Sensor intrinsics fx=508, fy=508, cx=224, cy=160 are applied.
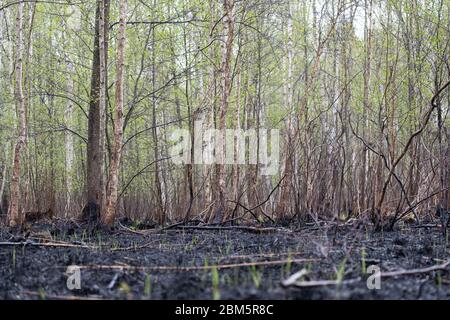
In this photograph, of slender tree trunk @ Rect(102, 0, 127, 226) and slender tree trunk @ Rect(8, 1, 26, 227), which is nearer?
slender tree trunk @ Rect(102, 0, 127, 226)

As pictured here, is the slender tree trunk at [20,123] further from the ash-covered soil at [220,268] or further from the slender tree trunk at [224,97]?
the slender tree trunk at [224,97]

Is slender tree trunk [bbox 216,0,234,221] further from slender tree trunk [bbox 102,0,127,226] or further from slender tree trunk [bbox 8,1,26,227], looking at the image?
slender tree trunk [bbox 8,1,26,227]

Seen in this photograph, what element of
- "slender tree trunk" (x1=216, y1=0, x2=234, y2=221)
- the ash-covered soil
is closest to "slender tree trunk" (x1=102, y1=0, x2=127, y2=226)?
the ash-covered soil

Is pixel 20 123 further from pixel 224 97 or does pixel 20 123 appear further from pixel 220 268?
pixel 220 268

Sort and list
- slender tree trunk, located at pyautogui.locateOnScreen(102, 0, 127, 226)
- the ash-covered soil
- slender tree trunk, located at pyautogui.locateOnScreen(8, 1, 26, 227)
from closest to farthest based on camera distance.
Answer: the ash-covered soil, slender tree trunk, located at pyautogui.locateOnScreen(102, 0, 127, 226), slender tree trunk, located at pyautogui.locateOnScreen(8, 1, 26, 227)

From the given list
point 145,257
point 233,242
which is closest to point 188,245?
point 233,242

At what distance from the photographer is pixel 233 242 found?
16.7 ft

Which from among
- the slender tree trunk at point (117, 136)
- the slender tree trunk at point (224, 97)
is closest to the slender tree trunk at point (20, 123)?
the slender tree trunk at point (117, 136)

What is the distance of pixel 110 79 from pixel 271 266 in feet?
36.5

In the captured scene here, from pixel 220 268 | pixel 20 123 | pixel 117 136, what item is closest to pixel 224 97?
pixel 117 136

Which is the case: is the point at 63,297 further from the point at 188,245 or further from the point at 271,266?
the point at 188,245

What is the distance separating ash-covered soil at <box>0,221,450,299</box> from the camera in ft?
8.31

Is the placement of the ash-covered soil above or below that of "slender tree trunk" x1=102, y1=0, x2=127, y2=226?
below

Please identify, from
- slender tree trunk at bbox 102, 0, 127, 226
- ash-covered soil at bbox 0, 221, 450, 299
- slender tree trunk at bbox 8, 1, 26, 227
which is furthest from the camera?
slender tree trunk at bbox 8, 1, 26, 227
